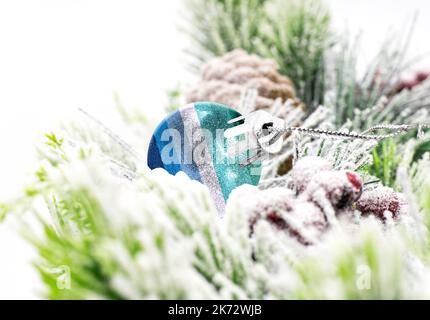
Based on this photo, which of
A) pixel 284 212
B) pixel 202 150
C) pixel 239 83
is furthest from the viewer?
pixel 239 83

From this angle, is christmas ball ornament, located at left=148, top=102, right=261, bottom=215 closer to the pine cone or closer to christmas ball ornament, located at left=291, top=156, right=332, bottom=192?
christmas ball ornament, located at left=291, top=156, right=332, bottom=192

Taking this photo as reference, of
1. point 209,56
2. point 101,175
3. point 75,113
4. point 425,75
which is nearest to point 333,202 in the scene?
point 101,175

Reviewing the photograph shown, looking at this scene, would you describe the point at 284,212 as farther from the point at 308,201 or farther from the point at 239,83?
the point at 239,83

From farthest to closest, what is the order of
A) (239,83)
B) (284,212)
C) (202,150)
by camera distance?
(239,83)
(202,150)
(284,212)

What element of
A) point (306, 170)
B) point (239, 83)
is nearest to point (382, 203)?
point (306, 170)

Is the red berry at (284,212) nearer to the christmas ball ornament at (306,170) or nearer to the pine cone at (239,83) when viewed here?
the christmas ball ornament at (306,170)

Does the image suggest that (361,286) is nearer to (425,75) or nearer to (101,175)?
(101,175)

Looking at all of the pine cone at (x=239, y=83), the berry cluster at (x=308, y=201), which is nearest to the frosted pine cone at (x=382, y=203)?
the berry cluster at (x=308, y=201)
